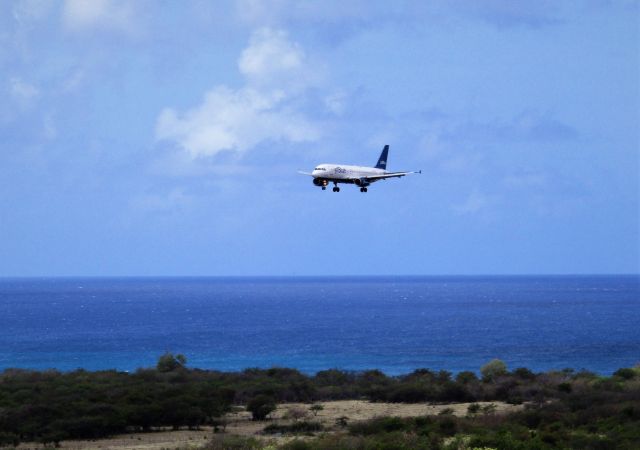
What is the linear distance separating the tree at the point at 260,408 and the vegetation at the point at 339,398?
0.06 metres

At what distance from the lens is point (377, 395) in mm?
53844

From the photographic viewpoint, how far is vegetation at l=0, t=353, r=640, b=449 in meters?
35.7

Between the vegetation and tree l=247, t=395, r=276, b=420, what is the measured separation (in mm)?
57

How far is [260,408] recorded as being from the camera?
1807 inches

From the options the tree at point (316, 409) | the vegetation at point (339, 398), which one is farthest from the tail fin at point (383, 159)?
the tree at point (316, 409)

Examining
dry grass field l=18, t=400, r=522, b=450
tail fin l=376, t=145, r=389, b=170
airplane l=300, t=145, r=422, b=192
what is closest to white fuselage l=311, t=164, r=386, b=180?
airplane l=300, t=145, r=422, b=192

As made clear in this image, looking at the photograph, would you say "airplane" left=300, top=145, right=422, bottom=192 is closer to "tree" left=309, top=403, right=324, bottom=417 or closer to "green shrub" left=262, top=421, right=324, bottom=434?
"tree" left=309, top=403, right=324, bottom=417

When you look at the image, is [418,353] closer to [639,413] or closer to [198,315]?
[639,413]

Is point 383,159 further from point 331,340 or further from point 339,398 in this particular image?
point 331,340

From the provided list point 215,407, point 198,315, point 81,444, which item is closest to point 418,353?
point 215,407

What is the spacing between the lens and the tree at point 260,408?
45.8 meters

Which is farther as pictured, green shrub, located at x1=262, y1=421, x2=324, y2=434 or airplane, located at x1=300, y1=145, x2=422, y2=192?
airplane, located at x1=300, y1=145, x2=422, y2=192

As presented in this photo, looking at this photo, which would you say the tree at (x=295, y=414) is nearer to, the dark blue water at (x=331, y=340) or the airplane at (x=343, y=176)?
the airplane at (x=343, y=176)

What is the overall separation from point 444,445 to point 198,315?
159 metres
